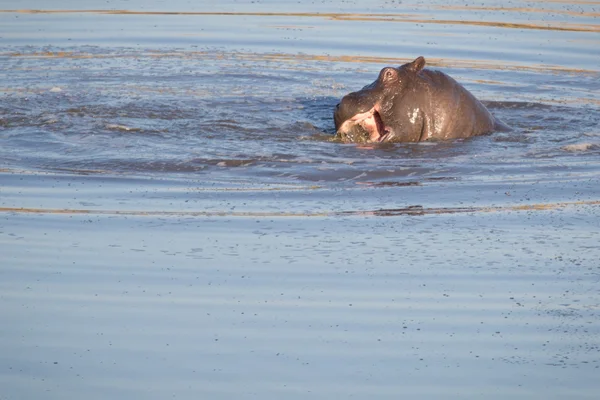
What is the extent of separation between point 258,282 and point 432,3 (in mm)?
11511

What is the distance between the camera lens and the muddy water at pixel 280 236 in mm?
4715

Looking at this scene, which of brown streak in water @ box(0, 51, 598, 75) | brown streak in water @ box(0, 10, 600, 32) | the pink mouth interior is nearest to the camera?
the pink mouth interior

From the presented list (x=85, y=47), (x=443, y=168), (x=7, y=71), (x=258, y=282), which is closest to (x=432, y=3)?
(x=85, y=47)

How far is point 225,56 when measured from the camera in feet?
41.3

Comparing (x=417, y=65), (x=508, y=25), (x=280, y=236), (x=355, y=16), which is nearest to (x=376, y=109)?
(x=417, y=65)

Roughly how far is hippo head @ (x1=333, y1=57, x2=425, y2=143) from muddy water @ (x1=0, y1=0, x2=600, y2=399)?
192mm

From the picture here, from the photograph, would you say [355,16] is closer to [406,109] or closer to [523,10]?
[523,10]

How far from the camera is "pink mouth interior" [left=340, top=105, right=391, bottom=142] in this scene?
9085 millimetres

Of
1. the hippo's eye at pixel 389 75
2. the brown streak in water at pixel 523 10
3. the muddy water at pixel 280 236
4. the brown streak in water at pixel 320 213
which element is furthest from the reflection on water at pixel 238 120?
the brown streak in water at pixel 523 10

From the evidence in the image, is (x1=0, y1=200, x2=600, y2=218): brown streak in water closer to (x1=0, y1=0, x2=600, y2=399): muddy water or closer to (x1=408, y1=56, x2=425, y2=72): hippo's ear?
(x1=0, y1=0, x2=600, y2=399): muddy water

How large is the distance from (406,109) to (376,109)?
230 millimetres

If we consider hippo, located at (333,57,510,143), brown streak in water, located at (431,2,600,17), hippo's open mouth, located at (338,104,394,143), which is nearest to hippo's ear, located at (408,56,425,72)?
hippo, located at (333,57,510,143)

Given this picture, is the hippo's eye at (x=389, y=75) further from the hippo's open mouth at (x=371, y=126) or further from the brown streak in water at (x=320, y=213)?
the brown streak in water at (x=320, y=213)

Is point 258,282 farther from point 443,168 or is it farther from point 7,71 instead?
point 7,71
